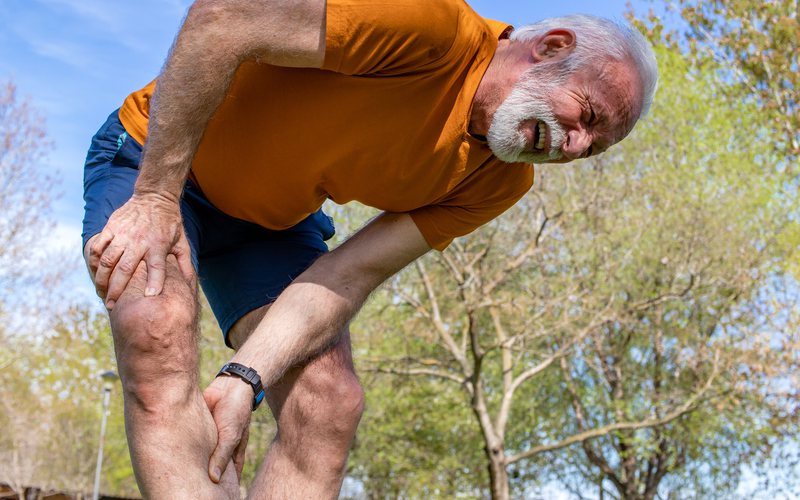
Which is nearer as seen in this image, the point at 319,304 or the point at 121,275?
the point at 121,275

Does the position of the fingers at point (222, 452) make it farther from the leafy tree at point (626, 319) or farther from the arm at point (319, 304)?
the leafy tree at point (626, 319)

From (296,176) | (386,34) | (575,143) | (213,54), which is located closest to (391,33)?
Answer: (386,34)

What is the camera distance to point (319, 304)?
94.7 inches

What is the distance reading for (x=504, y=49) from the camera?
2361 millimetres

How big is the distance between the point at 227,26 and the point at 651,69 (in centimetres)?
115

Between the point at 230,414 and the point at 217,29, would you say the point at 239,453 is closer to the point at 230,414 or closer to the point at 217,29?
the point at 230,414

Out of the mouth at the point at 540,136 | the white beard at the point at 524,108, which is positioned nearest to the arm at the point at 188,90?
the white beard at the point at 524,108

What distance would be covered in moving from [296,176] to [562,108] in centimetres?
70

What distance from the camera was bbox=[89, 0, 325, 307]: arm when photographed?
189cm

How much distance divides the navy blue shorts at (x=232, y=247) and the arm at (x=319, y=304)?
0.62 ft

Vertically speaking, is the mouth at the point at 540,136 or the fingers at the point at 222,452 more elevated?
the mouth at the point at 540,136

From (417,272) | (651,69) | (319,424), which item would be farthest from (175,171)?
(417,272)

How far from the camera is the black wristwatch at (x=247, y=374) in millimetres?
2127

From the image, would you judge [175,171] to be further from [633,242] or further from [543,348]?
[543,348]
